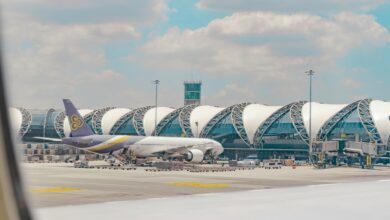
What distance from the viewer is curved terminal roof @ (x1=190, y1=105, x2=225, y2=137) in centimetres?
14677

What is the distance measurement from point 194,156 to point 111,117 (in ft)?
290

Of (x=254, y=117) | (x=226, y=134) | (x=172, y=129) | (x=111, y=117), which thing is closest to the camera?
(x=254, y=117)

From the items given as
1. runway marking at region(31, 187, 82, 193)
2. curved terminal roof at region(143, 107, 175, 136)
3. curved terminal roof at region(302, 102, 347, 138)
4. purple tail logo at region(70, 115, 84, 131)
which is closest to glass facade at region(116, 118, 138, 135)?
curved terminal roof at region(143, 107, 175, 136)

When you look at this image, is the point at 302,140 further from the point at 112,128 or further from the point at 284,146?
the point at 112,128

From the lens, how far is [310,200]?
1469 centimetres

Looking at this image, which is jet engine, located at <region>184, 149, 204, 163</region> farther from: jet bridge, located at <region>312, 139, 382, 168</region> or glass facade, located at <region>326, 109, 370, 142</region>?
glass facade, located at <region>326, 109, 370, 142</region>

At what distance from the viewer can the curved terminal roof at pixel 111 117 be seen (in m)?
164

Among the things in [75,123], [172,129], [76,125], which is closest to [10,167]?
[76,125]

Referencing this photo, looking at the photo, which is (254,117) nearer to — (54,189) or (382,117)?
(382,117)

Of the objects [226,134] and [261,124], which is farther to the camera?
[226,134]

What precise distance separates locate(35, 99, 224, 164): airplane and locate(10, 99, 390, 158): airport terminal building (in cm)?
4263

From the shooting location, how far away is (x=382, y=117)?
123 meters

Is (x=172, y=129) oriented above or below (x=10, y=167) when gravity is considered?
above

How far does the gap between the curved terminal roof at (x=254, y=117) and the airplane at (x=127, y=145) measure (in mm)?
54259
